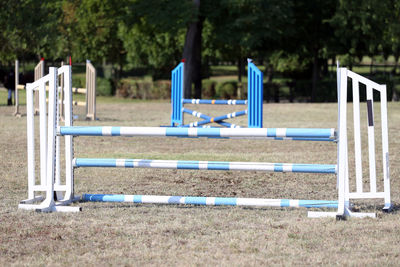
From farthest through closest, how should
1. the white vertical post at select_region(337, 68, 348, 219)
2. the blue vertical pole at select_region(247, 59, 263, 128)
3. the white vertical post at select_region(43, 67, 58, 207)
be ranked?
the blue vertical pole at select_region(247, 59, 263, 128), the white vertical post at select_region(43, 67, 58, 207), the white vertical post at select_region(337, 68, 348, 219)

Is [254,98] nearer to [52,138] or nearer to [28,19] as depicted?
[52,138]

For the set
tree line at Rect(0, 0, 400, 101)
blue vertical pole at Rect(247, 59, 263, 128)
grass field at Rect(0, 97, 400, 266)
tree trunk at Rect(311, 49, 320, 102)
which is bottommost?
grass field at Rect(0, 97, 400, 266)

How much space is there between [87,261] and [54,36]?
1213 inches

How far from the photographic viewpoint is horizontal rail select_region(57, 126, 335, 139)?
19.6 ft

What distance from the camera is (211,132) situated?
6141mm

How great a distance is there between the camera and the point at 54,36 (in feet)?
111

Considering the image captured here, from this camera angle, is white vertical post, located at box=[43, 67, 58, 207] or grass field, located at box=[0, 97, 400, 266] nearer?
grass field, located at box=[0, 97, 400, 266]

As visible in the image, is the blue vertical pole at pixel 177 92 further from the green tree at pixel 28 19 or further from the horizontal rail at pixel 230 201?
the green tree at pixel 28 19

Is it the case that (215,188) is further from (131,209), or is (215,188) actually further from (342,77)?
(342,77)

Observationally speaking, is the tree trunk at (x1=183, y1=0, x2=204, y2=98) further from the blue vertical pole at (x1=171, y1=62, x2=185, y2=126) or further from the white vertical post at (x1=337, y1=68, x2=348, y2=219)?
the white vertical post at (x1=337, y1=68, x2=348, y2=219)

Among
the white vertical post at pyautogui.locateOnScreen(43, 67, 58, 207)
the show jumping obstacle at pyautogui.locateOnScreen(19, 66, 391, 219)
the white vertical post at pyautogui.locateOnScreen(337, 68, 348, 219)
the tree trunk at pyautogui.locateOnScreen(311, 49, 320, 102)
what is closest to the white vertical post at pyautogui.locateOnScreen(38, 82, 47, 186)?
the show jumping obstacle at pyautogui.locateOnScreen(19, 66, 391, 219)

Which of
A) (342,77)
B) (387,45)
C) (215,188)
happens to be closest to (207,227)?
(342,77)

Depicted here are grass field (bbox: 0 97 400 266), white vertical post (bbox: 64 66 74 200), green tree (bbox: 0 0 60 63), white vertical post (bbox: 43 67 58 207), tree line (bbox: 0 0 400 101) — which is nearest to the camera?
grass field (bbox: 0 97 400 266)

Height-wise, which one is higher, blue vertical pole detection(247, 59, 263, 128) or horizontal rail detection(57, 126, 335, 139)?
blue vertical pole detection(247, 59, 263, 128)
